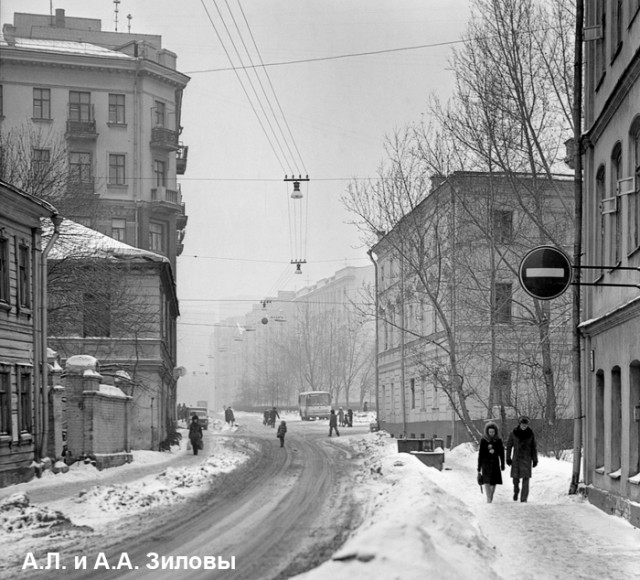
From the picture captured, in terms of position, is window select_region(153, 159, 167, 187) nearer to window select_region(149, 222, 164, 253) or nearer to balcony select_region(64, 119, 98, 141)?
window select_region(149, 222, 164, 253)

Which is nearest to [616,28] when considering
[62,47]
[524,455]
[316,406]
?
[524,455]

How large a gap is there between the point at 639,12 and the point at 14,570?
11239 mm

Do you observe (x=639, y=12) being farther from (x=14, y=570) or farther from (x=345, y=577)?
(x=14, y=570)

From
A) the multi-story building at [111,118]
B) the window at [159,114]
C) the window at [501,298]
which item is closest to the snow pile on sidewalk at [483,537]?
the window at [501,298]

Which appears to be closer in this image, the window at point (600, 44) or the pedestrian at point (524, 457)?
the window at point (600, 44)

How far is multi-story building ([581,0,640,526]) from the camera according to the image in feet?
49.5

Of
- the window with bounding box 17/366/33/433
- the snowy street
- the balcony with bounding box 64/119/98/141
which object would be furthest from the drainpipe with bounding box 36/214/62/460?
the balcony with bounding box 64/119/98/141

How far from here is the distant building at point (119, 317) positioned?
3931 cm

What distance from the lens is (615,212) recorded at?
17.0 meters

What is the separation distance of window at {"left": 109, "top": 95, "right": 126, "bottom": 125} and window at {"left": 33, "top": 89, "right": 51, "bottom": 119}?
3703 millimetres

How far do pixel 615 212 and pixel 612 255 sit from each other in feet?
2.74

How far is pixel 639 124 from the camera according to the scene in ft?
49.6

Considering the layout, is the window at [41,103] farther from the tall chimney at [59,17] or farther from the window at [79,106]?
the tall chimney at [59,17]

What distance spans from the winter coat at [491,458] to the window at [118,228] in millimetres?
45154
